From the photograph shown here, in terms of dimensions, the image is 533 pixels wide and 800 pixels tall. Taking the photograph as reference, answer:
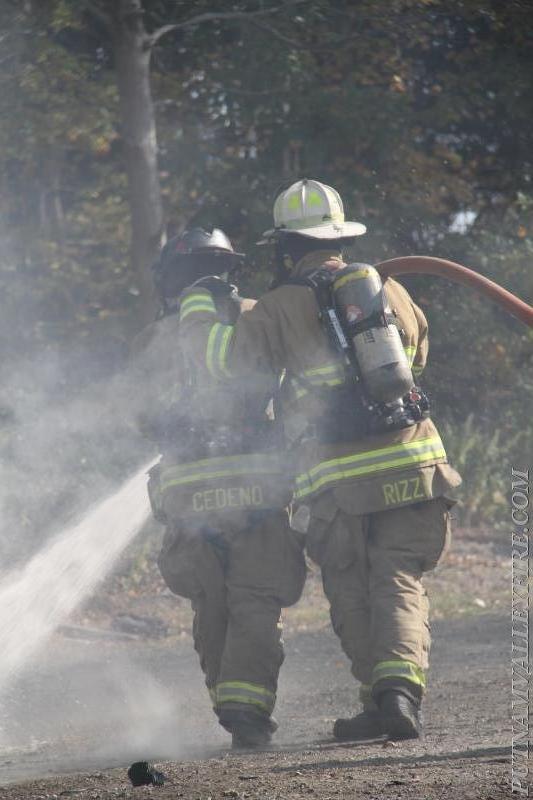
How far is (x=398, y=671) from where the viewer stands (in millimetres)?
4453

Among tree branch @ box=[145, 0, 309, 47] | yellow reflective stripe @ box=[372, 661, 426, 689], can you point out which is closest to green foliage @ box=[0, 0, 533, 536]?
tree branch @ box=[145, 0, 309, 47]

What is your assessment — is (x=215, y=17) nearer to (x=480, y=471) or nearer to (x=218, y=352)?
(x=480, y=471)

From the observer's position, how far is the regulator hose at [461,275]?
4633 mm

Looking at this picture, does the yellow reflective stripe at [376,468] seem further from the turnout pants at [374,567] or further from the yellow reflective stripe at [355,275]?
the yellow reflective stripe at [355,275]

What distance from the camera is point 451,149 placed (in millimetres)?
13070

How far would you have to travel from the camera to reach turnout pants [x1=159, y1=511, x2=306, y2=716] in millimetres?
4719

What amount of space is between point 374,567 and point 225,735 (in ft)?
3.58

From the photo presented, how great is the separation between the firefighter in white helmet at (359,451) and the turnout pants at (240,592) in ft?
0.54

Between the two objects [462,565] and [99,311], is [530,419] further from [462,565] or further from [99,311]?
[99,311]

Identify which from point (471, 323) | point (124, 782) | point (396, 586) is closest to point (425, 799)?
point (124, 782)

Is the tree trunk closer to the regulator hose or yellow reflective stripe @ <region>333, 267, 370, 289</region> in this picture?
the regulator hose

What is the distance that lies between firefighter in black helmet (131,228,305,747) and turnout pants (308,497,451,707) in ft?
0.69

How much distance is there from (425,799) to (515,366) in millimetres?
9432

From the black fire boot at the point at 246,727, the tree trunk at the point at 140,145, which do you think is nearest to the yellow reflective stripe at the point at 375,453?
the black fire boot at the point at 246,727
